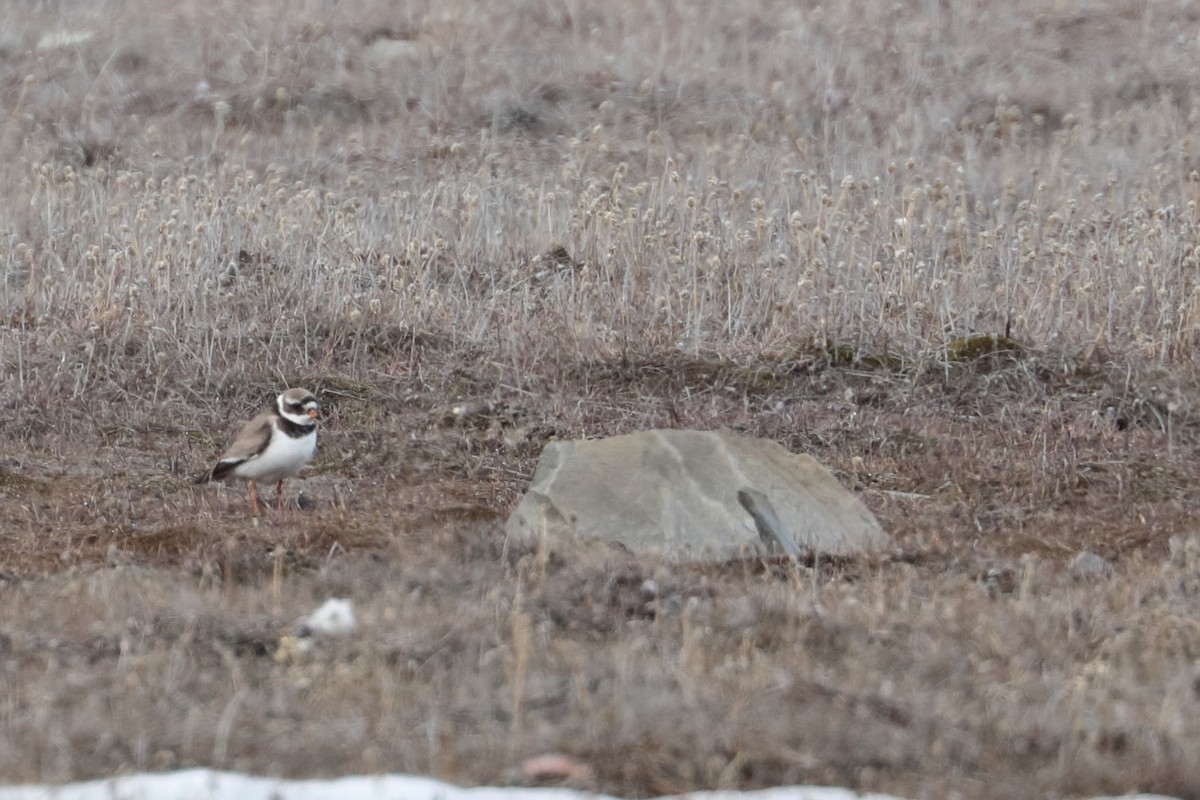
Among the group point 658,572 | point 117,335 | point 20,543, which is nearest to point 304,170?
point 117,335

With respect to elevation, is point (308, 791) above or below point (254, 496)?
above

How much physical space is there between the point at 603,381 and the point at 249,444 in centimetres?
273

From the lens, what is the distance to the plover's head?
766 cm

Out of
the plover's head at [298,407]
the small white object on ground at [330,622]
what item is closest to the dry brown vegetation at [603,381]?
the small white object on ground at [330,622]

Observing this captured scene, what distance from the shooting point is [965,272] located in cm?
1065

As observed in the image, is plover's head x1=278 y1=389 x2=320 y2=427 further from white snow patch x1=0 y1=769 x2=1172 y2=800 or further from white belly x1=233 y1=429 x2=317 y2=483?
white snow patch x1=0 y1=769 x2=1172 y2=800

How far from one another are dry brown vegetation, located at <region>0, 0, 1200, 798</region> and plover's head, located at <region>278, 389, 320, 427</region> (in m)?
0.47

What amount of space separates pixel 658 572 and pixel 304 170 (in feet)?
36.7

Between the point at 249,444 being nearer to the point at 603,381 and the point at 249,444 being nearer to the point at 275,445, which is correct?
the point at 275,445

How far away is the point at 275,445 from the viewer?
7.51 metres

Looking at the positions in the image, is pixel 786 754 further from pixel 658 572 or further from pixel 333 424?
pixel 333 424

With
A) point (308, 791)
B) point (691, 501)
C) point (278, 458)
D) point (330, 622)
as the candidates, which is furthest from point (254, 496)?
point (308, 791)

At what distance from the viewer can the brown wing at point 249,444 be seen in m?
7.55

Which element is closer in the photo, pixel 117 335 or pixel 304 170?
pixel 117 335
